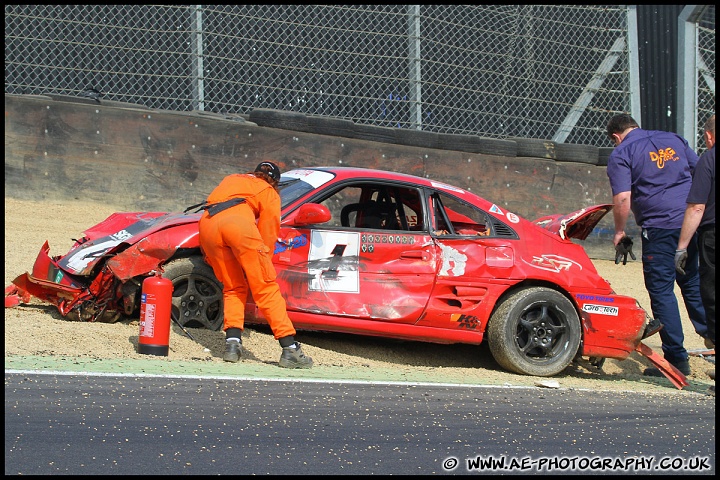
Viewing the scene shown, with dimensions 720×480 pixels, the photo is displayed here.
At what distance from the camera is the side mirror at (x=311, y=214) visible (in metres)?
6.98

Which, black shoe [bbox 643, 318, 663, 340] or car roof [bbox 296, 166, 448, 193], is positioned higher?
car roof [bbox 296, 166, 448, 193]

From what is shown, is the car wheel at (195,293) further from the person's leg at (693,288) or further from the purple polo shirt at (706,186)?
the person's leg at (693,288)

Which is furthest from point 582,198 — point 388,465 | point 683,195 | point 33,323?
point 388,465

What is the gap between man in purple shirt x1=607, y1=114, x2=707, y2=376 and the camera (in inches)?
302

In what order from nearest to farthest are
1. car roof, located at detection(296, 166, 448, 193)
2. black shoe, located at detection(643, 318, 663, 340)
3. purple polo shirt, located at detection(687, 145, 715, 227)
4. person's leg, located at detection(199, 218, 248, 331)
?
1. purple polo shirt, located at detection(687, 145, 715, 227)
2. person's leg, located at detection(199, 218, 248, 331)
3. black shoe, located at detection(643, 318, 663, 340)
4. car roof, located at detection(296, 166, 448, 193)

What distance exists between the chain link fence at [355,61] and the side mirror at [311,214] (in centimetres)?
449

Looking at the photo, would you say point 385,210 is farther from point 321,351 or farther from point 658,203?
point 658,203

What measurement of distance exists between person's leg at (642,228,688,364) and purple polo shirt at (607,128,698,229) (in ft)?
0.34

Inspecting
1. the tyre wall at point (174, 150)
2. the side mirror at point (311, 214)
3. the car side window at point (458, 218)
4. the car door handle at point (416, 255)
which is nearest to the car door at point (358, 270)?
the car door handle at point (416, 255)

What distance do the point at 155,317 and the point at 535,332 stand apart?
113 inches

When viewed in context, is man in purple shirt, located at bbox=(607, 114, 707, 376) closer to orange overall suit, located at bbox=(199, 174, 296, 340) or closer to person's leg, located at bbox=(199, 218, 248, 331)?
orange overall suit, located at bbox=(199, 174, 296, 340)

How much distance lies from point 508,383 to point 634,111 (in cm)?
737

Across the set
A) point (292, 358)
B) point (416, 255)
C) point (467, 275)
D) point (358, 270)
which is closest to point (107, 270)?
point (292, 358)

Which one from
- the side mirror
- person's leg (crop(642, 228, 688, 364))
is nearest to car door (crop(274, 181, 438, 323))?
the side mirror
